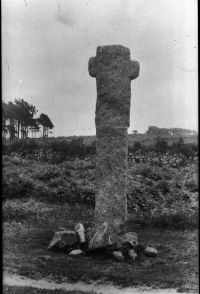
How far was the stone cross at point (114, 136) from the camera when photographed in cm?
966

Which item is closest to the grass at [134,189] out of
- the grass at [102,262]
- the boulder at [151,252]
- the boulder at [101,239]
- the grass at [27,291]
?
the grass at [102,262]

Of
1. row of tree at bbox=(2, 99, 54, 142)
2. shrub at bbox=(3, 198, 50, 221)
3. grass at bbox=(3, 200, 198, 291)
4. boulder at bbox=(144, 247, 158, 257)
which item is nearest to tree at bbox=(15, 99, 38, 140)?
row of tree at bbox=(2, 99, 54, 142)

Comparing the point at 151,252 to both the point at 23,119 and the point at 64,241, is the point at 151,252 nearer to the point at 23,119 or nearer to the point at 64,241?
the point at 64,241

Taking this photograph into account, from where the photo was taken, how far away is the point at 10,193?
52.7 feet

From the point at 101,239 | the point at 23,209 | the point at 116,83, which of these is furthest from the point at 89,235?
the point at 23,209

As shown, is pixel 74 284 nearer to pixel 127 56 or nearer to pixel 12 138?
pixel 127 56

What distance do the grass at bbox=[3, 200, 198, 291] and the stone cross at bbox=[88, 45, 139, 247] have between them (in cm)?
114

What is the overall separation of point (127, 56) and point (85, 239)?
4.30m

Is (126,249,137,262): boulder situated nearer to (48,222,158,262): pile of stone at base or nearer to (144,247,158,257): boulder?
(48,222,158,262): pile of stone at base

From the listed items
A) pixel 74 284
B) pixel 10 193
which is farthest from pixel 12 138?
pixel 74 284

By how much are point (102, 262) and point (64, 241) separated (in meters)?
1.16

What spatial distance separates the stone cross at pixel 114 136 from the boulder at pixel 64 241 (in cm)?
59

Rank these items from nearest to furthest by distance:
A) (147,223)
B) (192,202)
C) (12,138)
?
(147,223), (192,202), (12,138)

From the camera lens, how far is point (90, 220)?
42.5 feet
